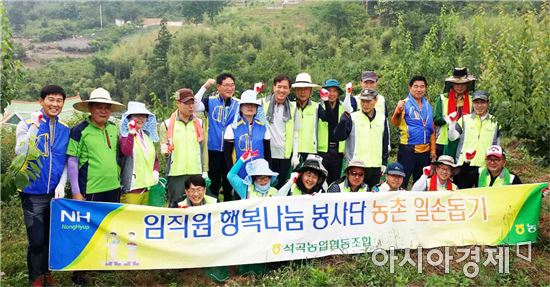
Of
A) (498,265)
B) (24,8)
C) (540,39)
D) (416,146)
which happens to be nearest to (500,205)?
(498,265)

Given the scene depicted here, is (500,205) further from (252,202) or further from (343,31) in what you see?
(343,31)

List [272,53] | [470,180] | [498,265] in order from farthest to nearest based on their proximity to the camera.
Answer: [272,53], [470,180], [498,265]

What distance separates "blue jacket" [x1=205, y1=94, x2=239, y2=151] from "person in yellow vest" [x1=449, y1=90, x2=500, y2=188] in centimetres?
290

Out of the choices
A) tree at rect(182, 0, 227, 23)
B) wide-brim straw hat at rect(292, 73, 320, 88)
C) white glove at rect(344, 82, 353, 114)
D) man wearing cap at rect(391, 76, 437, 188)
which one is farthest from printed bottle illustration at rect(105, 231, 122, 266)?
tree at rect(182, 0, 227, 23)

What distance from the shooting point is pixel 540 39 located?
20.2 feet

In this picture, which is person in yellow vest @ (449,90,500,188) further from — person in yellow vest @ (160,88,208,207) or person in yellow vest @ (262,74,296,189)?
person in yellow vest @ (160,88,208,207)

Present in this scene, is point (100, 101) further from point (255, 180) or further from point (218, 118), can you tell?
point (255, 180)

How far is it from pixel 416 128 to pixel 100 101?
12.9ft

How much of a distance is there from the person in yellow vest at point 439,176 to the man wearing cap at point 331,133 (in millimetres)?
1179

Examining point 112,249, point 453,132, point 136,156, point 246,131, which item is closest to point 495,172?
point 453,132

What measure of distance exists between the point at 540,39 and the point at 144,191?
15.6ft

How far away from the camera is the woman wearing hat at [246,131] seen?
646cm

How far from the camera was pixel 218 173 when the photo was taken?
22.8 feet

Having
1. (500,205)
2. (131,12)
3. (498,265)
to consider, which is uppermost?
(131,12)
